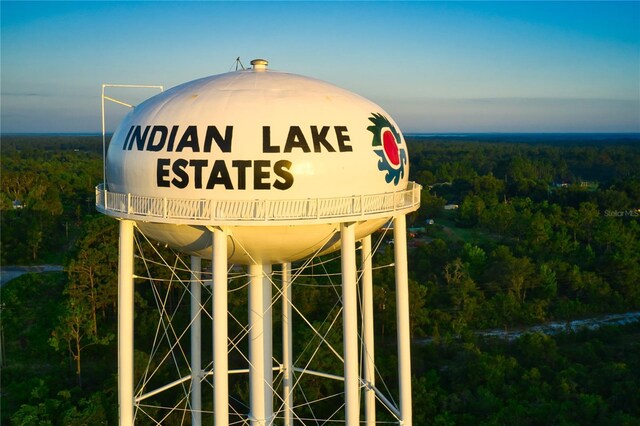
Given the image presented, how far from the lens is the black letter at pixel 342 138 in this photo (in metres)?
12.7

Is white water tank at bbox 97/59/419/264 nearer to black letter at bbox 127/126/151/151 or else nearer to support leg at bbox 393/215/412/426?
black letter at bbox 127/126/151/151

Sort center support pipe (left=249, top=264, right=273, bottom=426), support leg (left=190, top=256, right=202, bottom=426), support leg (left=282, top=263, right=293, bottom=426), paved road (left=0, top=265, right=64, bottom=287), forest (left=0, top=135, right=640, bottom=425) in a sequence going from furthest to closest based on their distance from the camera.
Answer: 1. paved road (left=0, top=265, right=64, bottom=287)
2. forest (left=0, top=135, right=640, bottom=425)
3. support leg (left=282, top=263, right=293, bottom=426)
4. support leg (left=190, top=256, right=202, bottom=426)
5. center support pipe (left=249, top=264, right=273, bottom=426)

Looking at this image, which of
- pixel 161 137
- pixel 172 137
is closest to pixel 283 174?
pixel 172 137

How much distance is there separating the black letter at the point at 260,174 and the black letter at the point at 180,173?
1184 millimetres

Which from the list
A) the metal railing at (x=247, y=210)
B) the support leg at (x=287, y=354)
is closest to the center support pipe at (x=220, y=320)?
the metal railing at (x=247, y=210)

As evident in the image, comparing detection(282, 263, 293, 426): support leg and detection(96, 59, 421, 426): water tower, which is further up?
detection(96, 59, 421, 426): water tower

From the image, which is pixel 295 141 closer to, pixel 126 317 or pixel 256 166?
pixel 256 166

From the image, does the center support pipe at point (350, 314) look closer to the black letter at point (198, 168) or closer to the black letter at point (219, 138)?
the black letter at point (219, 138)

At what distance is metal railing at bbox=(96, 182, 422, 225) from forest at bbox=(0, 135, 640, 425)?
1086cm

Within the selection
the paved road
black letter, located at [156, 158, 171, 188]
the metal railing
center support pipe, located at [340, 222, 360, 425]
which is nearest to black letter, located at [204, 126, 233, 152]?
black letter, located at [156, 158, 171, 188]

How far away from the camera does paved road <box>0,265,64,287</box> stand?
45156 millimetres

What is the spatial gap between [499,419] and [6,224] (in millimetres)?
41518

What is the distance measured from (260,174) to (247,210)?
2.10 feet

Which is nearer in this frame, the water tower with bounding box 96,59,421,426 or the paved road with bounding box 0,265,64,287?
the water tower with bounding box 96,59,421,426
